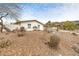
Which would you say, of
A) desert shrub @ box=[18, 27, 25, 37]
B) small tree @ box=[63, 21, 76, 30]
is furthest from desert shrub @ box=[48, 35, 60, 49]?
desert shrub @ box=[18, 27, 25, 37]

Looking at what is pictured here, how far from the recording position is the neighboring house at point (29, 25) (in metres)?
2.02

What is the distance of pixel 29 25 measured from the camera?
202cm

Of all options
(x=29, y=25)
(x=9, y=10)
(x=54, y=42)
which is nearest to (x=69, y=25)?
(x=54, y=42)

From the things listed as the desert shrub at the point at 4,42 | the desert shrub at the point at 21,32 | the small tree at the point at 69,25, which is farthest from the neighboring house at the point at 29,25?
the small tree at the point at 69,25

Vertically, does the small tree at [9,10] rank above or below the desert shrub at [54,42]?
above

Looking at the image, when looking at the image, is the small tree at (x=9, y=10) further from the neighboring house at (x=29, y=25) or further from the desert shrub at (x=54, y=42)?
the desert shrub at (x=54, y=42)

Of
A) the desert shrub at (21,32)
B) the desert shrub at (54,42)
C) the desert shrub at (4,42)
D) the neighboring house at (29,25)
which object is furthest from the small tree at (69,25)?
the desert shrub at (4,42)

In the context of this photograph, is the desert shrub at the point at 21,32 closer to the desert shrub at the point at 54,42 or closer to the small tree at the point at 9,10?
the small tree at the point at 9,10

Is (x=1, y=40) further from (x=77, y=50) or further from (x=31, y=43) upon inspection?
(x=77, y=50)

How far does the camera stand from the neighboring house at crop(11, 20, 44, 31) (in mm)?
2021

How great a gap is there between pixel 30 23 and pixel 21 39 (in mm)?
228

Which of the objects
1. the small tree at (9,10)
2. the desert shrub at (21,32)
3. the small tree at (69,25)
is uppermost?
the small tree at (9,10)

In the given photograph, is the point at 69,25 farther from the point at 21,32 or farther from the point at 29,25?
the point at 21,32

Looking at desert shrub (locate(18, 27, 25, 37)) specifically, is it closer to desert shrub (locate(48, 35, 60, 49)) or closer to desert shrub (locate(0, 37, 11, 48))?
desert shrub (locate(0, 37, 11, 48))
